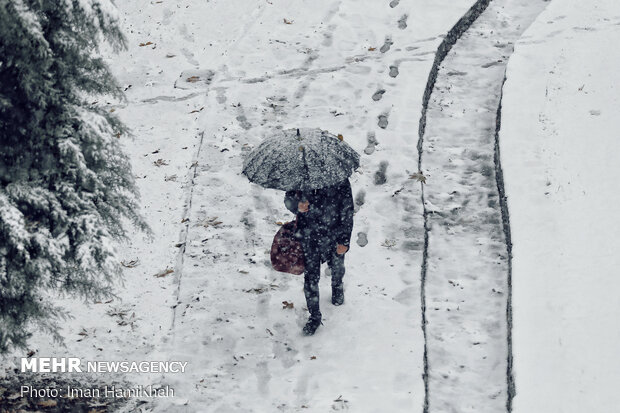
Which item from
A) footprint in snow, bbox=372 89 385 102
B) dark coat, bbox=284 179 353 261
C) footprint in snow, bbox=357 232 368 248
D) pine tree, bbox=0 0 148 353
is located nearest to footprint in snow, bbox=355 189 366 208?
footprint in snow, bbox=357 232 368 248

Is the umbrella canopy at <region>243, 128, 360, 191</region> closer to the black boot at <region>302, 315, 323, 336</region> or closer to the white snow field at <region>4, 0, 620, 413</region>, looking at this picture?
the black boot at <region>302, 315, 323, 336</region>

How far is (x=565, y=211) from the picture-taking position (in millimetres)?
8258

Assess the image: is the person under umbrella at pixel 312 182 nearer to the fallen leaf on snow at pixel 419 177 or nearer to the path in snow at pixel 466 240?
the path in snow at pixel 466 240

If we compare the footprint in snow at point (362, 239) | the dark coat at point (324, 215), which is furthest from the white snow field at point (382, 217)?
the dark coat at point (324, 215)

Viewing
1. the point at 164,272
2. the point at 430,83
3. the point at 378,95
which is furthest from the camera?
the point at 430,83

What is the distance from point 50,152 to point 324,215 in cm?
238

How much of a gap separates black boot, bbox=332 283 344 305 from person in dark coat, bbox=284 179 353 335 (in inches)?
15.9

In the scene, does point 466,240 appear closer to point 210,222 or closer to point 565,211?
point 565,211

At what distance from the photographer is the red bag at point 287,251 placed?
6.59 metres

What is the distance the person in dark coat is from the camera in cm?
639

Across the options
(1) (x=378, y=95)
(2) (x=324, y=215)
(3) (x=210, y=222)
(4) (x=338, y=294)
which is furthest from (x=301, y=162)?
(1) (x=378, y=95)

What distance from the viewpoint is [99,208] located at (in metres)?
5.77

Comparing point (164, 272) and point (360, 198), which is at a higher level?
point (360, 198)

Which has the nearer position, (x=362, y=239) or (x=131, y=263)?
(x=131, y=263)
